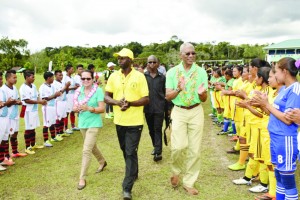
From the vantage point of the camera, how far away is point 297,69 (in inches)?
126

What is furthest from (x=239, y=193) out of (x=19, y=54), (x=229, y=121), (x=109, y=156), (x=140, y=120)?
(x=19, y=54)

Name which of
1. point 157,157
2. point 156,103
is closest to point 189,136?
point 157,157

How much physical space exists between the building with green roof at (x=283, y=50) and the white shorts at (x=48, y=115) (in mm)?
64484

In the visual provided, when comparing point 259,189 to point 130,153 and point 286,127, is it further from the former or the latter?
point 130,153

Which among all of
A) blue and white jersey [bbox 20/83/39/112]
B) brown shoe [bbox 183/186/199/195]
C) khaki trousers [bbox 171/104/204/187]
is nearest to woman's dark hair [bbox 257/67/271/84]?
khaki trousers [bbox 171/104/204/187]

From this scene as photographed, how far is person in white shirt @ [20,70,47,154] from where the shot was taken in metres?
6.84

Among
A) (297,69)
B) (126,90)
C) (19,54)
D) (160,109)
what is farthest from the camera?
(19,54)

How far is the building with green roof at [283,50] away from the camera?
64.6m

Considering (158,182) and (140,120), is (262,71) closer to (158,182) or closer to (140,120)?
(140,120)

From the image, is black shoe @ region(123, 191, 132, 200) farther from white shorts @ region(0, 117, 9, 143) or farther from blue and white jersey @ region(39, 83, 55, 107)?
blue and white jersey @ region(39, 83, 55, 107)

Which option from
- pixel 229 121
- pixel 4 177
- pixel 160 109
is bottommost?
pixel 4 177

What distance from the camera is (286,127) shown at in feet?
10.8

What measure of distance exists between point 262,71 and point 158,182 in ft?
8.26

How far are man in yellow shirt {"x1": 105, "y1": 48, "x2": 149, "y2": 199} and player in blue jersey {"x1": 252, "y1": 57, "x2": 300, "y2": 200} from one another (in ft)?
6.38
